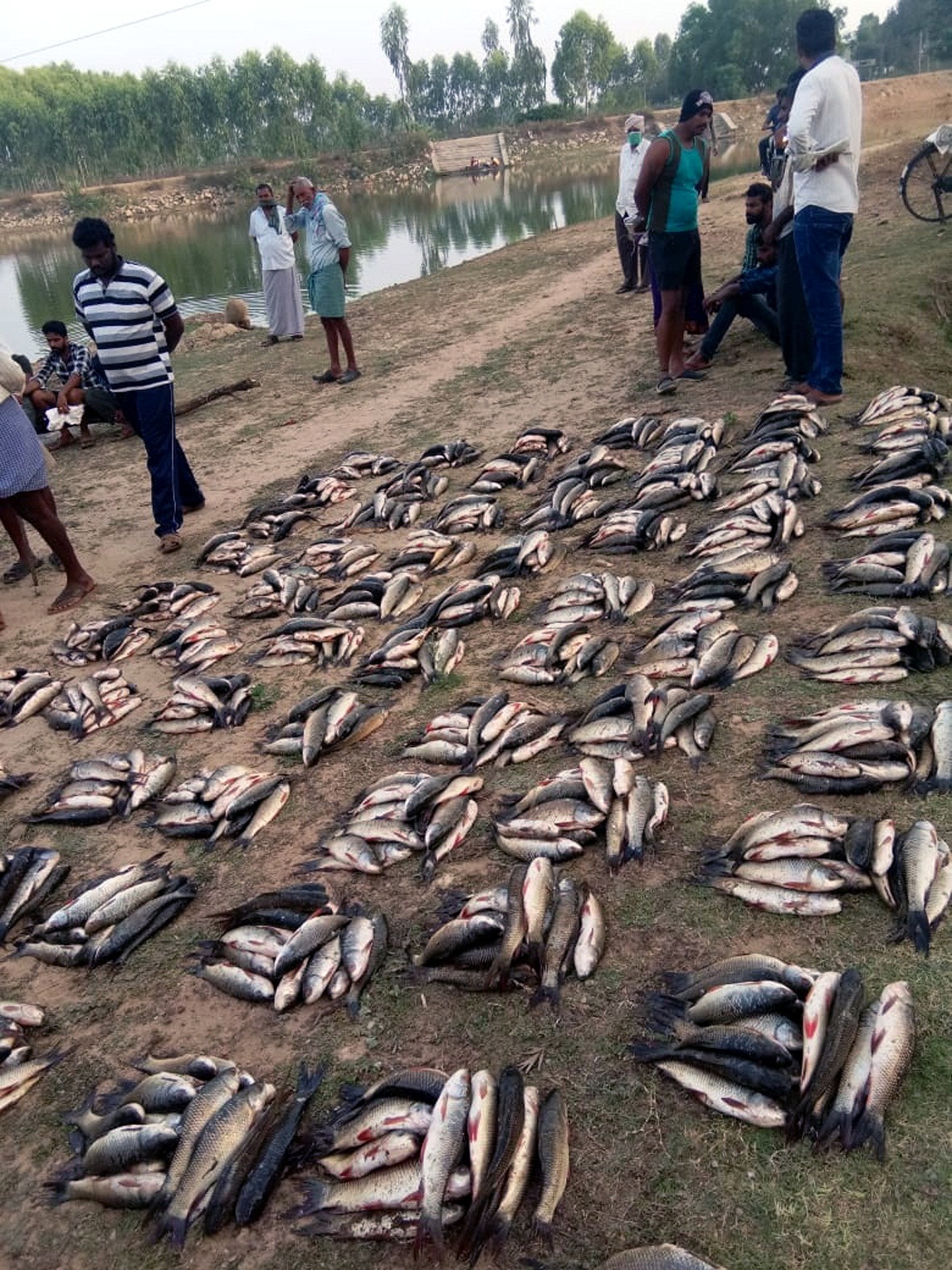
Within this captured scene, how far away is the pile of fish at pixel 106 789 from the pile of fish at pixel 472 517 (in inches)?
124

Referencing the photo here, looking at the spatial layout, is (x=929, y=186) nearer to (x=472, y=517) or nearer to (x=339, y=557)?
(x=472, y=517)

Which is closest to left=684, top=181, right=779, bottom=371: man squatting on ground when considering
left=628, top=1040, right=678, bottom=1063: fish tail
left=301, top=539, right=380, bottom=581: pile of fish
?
left=301, top=539, right=380, bottom=581: pile of fish

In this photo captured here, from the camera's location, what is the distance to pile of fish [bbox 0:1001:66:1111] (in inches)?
120

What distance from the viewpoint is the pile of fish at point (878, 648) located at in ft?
13.5

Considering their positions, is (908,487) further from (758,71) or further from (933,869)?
(758,71)

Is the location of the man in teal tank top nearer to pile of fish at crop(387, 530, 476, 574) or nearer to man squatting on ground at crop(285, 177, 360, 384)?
pile of fish at crop(387, 530, 476, 574)

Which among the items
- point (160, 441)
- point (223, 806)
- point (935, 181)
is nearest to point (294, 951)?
point (223, 806)

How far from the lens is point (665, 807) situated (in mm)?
3617

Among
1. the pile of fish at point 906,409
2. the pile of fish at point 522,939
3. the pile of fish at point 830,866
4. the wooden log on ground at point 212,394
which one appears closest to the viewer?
the pile of fish at point 830,866

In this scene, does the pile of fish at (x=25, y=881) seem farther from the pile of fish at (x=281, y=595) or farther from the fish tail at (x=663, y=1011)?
the fish tail at (x=663, y=1011)

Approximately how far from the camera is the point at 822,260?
6.82m

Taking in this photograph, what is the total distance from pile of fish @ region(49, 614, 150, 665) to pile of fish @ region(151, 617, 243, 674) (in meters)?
0.19

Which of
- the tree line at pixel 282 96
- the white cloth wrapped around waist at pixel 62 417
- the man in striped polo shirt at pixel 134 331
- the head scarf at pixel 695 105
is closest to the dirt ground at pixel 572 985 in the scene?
the man in striped polo shirt at pixel 134 331

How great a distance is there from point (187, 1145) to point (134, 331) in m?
6.29
